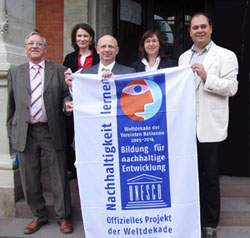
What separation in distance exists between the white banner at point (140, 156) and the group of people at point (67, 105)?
0.77ft

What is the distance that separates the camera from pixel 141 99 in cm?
301

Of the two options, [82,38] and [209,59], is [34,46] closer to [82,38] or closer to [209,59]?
[82,38]

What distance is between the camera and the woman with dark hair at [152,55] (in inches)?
141

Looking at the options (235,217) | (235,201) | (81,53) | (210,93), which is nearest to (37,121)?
(81,53)

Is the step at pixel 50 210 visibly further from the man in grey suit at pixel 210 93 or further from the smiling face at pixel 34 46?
the smiling face at pixel 34 46

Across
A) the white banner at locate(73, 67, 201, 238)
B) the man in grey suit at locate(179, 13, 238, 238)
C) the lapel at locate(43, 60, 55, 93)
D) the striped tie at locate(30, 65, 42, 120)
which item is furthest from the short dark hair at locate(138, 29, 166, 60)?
the striped tie at locate(30, 65, 42, 120)

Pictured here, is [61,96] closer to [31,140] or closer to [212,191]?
[31,140]

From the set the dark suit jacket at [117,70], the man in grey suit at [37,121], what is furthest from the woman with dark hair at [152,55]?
the man in grey suit at [37,121]

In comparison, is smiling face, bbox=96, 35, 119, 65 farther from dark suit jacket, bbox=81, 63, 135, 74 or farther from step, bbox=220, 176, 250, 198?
step, bbox=220, 176, 250, 198

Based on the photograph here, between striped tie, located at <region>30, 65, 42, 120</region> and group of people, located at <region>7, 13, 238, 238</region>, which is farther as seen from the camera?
striped tie, located at <region>30, 65, 42, 120</region>

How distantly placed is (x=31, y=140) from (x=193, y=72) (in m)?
1.84

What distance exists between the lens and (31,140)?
11.4 feet

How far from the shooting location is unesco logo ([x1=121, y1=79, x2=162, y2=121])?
118 inches

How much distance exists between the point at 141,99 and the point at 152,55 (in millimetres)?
836
